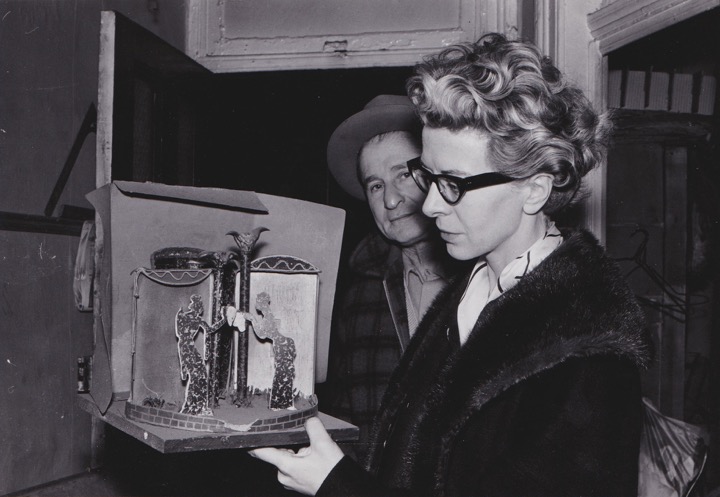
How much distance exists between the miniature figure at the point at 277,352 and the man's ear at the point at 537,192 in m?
0.53

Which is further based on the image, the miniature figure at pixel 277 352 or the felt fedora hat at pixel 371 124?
the felt fedora hat at pixel 371 124

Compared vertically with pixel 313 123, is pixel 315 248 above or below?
below

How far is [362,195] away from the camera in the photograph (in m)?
2.59

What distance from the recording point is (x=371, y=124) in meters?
2.25

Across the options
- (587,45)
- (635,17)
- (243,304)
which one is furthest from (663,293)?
(243,304)

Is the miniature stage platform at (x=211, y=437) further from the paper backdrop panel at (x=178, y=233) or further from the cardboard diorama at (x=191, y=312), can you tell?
the paper backdrop panel at (x=178, y=233)

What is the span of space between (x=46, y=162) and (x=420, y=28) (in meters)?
1.64

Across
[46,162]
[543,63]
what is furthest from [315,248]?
[46,162]

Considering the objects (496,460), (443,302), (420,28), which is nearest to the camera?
(496,460)

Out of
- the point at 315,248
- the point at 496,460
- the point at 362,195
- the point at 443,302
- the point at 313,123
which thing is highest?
the point at 313,123

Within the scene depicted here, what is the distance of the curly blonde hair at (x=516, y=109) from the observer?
1184 millimetres

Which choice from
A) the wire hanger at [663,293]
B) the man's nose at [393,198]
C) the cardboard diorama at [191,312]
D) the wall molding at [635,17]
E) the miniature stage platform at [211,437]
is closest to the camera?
the miniature stage platform at [211,437]

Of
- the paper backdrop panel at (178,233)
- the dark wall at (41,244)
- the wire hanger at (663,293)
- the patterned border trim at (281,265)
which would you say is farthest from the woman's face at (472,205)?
the wire hanger at (663,293)

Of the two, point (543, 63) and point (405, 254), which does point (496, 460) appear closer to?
point (543, 63)
